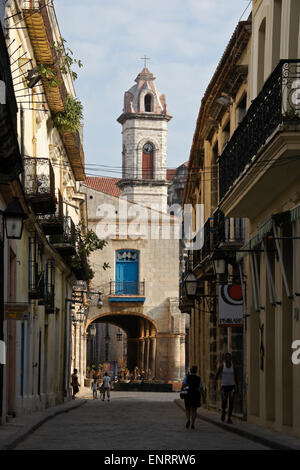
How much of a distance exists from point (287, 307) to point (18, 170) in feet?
17.1

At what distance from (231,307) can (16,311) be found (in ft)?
21.0

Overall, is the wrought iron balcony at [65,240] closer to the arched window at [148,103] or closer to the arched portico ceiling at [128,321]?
the arched portico ceiling at [128,321]

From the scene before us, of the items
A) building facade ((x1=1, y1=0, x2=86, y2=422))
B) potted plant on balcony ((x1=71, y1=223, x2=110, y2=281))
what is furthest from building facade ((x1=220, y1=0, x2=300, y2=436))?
potted plant on balcony ((x1=71, y1=223, x2=110, y2=281))

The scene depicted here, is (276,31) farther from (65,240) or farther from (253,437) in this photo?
(65,240)

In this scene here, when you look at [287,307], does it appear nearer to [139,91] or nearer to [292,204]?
[292,204]

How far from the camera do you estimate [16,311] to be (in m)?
17.1

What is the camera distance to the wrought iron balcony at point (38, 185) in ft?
76.2

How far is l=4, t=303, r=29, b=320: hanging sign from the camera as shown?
55.6ft

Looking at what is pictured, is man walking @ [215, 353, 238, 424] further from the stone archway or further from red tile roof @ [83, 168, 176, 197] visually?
red tile roof @ [83, 168, 176, 197]

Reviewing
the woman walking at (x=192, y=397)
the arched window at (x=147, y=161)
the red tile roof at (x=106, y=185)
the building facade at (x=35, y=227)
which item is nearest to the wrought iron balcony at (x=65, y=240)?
the building facade at (x=35, y=227)

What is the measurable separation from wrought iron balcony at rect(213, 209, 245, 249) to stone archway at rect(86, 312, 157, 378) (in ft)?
113

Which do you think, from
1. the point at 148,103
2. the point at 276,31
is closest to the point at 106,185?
the point at 148,103

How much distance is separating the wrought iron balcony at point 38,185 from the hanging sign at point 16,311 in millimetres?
6256

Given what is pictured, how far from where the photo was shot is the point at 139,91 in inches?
4444
